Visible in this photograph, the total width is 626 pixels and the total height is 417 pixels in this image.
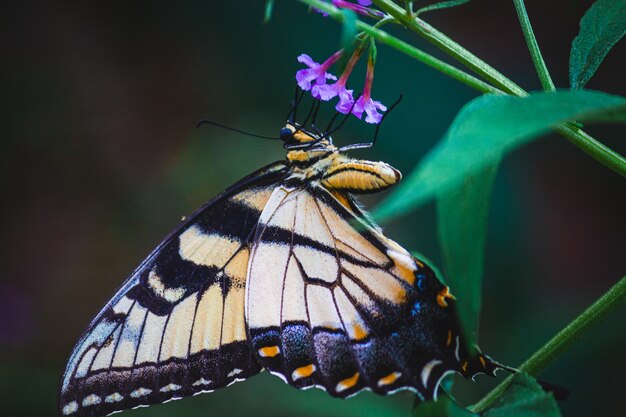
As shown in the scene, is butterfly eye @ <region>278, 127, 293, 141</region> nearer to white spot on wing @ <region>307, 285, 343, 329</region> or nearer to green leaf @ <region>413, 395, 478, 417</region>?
white spot on wing @ <region>307, 285, 343, 329</region>

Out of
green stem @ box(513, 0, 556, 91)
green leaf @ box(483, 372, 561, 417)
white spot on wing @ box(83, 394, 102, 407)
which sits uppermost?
green stem @ box(513, 0, 556, 91)

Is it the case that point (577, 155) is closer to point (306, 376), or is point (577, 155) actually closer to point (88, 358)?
point (306, 376)

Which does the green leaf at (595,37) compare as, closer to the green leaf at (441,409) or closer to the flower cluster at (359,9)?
the flower cluster at (359,9)

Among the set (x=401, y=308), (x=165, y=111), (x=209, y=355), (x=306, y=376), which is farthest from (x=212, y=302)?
(x=165, y=111)

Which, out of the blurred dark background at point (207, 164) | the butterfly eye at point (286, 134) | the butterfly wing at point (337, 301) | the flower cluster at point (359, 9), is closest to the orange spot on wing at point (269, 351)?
the butterfly wing at point (337, 301)

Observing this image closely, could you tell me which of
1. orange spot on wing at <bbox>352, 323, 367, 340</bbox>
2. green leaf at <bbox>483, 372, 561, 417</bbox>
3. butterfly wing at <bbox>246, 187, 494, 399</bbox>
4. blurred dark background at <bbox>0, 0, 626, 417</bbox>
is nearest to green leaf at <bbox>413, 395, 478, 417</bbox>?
green leaf at <bbox>483, 372, 561, 417</bbox>

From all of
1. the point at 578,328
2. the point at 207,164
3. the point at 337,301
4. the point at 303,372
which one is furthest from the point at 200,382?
the point at 207,164
